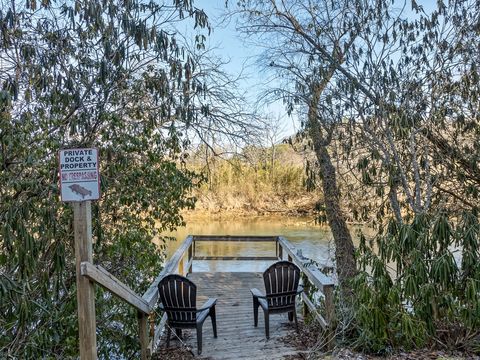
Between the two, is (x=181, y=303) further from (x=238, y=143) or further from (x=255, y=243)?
(x=255, y=243)

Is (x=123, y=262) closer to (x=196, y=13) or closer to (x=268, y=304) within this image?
(x=268, y=304)

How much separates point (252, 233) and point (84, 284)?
39.1 feet

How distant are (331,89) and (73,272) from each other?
4.25m

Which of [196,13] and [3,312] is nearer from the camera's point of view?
[3,312]

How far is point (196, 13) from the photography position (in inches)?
171

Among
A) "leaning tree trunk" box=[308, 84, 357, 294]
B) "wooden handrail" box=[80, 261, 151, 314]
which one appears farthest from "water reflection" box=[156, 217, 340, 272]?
"wooden handrail" box=[80, 261, 151, 314]

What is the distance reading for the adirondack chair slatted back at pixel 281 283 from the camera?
4.66 m

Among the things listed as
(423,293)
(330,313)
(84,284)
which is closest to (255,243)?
(330,313)

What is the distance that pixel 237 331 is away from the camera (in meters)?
4.94

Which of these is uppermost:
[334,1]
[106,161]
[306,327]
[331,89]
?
[334,1]

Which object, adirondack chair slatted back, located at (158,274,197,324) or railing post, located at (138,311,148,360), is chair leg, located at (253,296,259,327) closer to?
adirondack chair slatted back, located at (158,274,197,324)

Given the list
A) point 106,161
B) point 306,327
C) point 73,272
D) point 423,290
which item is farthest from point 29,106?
point 423,290

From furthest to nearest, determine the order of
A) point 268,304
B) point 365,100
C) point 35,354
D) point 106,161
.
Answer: point 365,100
point 106,161
point 268,304
point 35,354

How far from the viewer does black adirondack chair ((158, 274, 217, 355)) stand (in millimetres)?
4262
